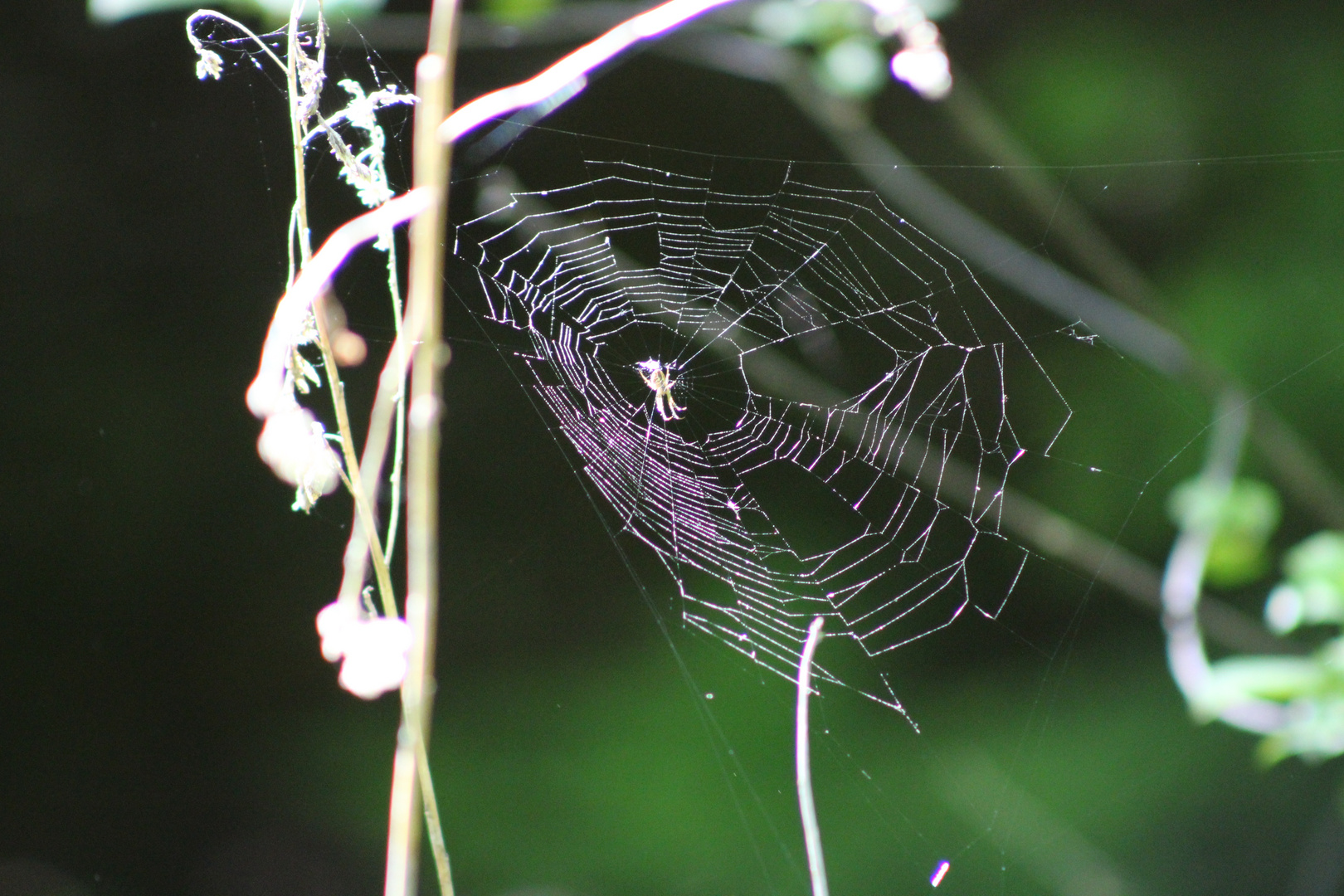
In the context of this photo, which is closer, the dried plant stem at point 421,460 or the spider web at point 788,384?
the dried plant stem at point 421,460

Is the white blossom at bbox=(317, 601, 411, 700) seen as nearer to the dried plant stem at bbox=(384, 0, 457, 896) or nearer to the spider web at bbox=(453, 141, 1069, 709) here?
the dried plant stem at bbox=(384, 0, 457, 896)

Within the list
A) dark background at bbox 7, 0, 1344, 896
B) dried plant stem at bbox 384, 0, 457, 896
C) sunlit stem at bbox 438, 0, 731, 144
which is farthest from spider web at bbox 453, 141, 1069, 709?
dried plant stem at bbox 384, 0, 457, 896

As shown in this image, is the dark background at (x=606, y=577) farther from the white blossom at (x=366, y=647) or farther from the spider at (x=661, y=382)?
the white blossom at (x=366, y=647)

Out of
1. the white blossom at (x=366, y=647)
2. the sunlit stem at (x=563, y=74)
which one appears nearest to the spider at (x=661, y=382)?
the sunlit stem at (x=563, y=74)

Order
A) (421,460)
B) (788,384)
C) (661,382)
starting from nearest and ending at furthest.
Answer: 1. (421,460)
2. (788,384)
3. (661,382)

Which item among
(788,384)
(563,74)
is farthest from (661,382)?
(563,74)

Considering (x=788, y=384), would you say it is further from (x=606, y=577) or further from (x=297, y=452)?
(x=297, y=452)
